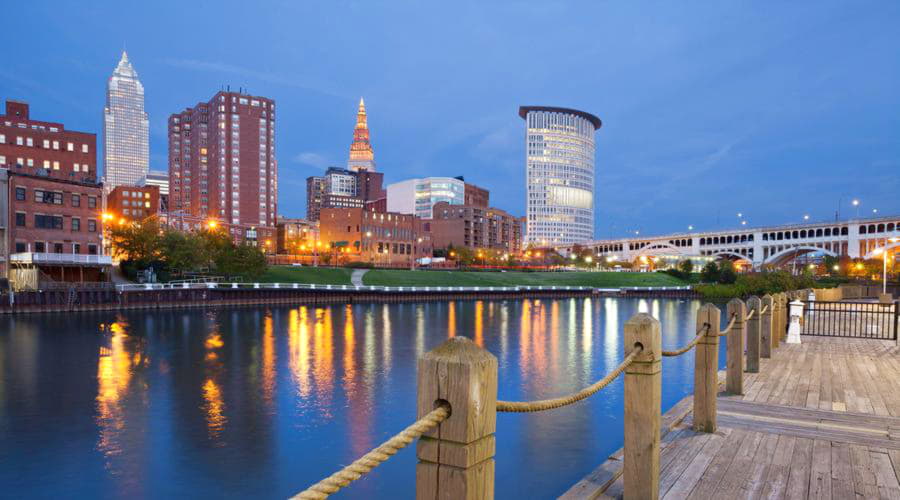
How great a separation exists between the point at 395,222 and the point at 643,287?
231 feet

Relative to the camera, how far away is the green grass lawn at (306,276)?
270ft

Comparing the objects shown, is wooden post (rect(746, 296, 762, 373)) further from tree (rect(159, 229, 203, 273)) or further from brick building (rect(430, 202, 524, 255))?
brick building (rect(430, 202, 524, 255))

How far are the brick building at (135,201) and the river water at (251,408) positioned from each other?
138257mm

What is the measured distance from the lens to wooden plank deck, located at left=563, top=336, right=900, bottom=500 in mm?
6559

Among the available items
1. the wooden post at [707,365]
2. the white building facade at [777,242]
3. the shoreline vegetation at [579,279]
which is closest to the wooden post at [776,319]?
the wooden post at [707,365]

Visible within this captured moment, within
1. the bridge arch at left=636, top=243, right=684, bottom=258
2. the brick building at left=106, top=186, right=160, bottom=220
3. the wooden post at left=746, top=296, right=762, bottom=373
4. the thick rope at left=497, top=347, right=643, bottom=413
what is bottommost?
the wooden post at left=746, top=296, right=762, bottom=373

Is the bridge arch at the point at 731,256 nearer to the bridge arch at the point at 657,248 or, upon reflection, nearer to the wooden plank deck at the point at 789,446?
the bridge arch at the point at 657,248

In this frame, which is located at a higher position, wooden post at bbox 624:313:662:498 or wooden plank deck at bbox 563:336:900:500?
wooden post at bbox 624:313:662:498

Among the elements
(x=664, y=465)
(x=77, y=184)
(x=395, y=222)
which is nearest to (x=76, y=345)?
(x=664, y=465)

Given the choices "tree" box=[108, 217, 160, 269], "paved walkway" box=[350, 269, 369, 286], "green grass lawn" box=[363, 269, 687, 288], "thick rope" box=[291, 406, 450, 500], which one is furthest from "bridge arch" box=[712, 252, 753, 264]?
"thick rope" box=[291, 406, 450, 500]

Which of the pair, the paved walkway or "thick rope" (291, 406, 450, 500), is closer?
"thick rope" (291, 406, 450, 500)

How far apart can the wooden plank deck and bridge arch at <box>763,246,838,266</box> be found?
494 ft

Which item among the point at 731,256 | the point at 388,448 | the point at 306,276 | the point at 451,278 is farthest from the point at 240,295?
the point at 731,256

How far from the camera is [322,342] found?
119ft
